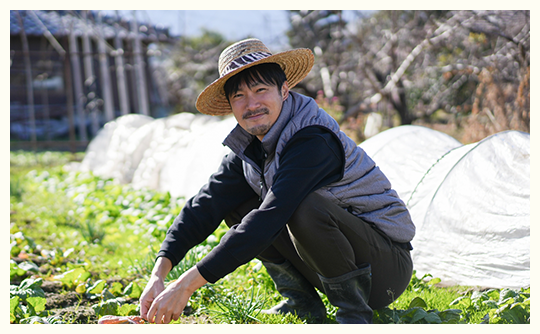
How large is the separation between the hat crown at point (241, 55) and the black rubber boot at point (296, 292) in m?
0.88

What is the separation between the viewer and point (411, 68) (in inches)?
366

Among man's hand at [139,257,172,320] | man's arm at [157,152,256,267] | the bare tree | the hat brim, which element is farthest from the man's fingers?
the bare tree

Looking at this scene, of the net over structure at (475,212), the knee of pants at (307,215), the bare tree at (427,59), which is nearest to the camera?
the knee of pants at (307,215)

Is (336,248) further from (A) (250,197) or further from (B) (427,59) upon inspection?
(B) (427,59)

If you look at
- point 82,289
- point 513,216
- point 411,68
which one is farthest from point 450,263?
point 411,68

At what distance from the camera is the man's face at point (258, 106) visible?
1.81m

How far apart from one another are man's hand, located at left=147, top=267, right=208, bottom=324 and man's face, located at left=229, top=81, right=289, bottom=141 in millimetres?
604

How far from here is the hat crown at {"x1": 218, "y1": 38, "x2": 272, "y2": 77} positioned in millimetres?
1817

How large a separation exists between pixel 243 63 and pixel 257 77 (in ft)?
0.26

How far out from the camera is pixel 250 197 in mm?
2039

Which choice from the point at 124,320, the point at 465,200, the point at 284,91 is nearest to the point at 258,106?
the point at 284,91

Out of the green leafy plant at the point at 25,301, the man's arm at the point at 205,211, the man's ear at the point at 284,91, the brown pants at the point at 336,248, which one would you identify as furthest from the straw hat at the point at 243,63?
the green leafy plant at the point at 25,301

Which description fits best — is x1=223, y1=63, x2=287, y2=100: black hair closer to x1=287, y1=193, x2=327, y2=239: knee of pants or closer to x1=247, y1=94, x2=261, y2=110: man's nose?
x1=247, y1=94, x2=261, y2=110: man's nose

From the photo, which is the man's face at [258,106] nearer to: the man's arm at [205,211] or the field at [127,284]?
the man's arm at [205,211]
